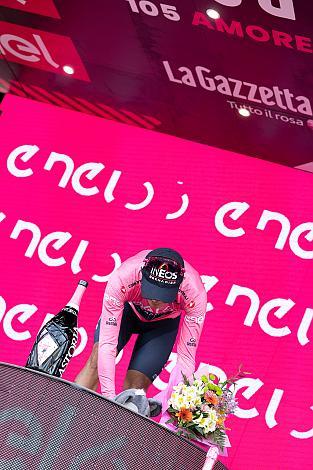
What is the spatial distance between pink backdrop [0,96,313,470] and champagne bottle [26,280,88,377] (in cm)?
193

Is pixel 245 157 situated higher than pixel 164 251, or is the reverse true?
pixel 245 157

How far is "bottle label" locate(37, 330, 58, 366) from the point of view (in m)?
3.30

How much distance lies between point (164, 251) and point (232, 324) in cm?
185

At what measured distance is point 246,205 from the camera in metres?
5.77

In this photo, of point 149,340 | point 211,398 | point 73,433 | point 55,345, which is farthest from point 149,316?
point 73,433

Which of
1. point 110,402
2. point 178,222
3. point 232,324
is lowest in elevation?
point 110,402

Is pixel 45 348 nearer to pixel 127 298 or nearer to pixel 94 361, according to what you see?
pixel 127 298

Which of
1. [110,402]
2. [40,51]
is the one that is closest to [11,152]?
[40,51]

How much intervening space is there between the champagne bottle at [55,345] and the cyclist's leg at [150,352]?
0.68m

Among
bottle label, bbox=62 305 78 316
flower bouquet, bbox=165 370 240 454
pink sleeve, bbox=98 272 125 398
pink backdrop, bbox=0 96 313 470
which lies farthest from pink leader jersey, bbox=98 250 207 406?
pink backdrop, bbox=0 96 313 470

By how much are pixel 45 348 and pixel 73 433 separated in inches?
72.5

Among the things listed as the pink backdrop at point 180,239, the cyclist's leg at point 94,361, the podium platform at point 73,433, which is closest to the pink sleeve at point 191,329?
the cyclist's leg at point 94,361

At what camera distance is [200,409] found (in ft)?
8.38

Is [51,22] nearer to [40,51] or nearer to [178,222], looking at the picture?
[40,51]
